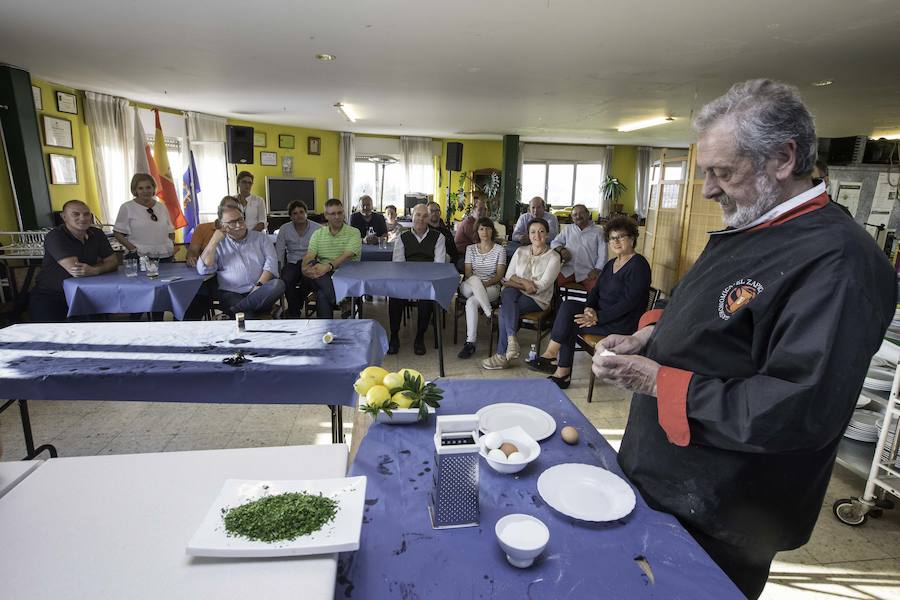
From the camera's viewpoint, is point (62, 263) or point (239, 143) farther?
point (239, 143)

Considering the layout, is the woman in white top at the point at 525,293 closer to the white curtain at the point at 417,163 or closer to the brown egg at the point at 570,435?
the brown egg at the point at 570,435

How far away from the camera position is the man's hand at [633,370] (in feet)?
3.11

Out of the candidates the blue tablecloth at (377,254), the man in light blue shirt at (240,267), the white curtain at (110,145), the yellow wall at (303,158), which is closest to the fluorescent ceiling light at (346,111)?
the yellow wall at (303,158)

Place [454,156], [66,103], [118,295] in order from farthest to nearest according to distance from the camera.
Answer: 1. [454,156]
2. [66,103]
3. [118,295]

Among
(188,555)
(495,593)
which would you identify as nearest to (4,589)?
(188,555)

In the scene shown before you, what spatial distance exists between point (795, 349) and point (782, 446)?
0.57 feet

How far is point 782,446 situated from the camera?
0.81 meters

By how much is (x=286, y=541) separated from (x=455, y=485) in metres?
0.32

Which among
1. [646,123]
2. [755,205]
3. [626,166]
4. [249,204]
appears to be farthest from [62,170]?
[626,166]

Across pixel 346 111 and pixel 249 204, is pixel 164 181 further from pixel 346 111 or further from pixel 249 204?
pixel 346 111

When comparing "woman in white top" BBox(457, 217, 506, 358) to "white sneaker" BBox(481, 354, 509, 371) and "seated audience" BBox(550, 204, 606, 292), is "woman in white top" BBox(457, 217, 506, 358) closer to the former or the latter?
"white sneaker" BBox(481, 354, 509, 371)

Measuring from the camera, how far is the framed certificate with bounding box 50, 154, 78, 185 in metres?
5.41

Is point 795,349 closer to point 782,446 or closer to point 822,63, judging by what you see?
point 782,446

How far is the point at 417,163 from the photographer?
11.3m
